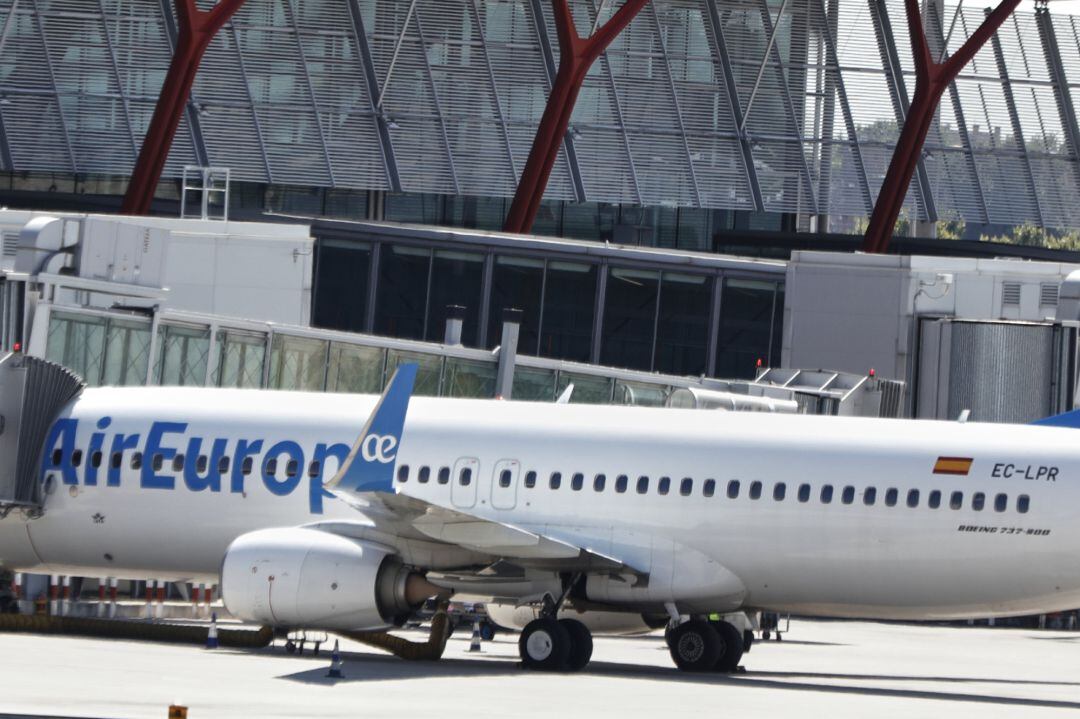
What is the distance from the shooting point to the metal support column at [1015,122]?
238ft

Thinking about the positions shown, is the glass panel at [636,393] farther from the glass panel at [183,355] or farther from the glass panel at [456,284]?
the glass panel at [456,284]

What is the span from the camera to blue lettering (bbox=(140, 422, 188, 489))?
29.6 metres

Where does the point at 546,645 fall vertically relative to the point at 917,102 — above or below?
below

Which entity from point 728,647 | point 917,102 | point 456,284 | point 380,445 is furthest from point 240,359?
point 917,102

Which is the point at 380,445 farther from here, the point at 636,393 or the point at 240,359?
the point at 636,393

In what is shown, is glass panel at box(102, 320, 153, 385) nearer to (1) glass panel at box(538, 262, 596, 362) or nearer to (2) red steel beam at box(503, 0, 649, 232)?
(1) glass panel at box(538, 262, 596, 362)

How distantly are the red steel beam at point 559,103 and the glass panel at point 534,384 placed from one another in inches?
668

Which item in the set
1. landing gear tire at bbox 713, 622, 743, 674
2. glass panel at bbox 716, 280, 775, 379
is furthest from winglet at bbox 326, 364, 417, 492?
glass panel at bbox 716, 280, 775, 379

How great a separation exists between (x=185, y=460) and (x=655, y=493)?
7136 mm

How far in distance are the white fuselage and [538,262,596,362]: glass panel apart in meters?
28.1

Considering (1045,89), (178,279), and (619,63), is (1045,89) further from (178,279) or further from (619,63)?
(178,279)

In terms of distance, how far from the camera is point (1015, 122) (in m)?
72.6

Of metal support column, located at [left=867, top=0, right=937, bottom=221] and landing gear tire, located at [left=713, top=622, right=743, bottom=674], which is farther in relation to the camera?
metal support column, located at [left=867, top=0, right=937, bottom=221]

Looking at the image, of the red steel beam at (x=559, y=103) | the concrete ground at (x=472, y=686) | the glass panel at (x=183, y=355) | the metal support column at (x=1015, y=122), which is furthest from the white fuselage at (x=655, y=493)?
the metal support column at (x=1015, y=122)
